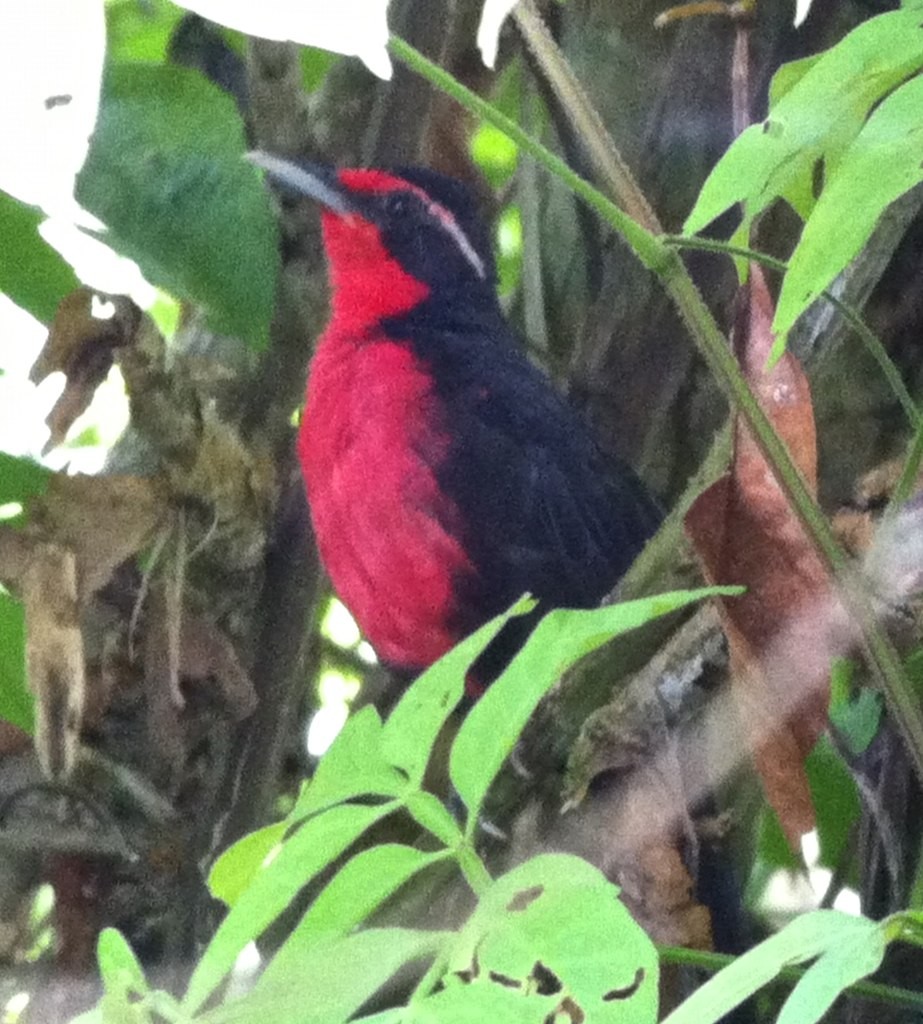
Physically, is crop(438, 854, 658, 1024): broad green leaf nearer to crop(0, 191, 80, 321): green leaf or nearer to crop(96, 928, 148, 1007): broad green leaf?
crop(96, 928, 148, 1007): broad green leaf

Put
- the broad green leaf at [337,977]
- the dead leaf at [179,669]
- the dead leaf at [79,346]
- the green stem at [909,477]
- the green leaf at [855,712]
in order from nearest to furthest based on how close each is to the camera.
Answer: the broad green leaf at [337,977] < the green stem at [909,477] < the green leaf at [855,712] < the dead leaf at [79,346] < the dead leaf at [179,669]

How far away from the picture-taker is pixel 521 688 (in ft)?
1.95

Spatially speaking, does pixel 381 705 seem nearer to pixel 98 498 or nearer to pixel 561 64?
pixel 98 498

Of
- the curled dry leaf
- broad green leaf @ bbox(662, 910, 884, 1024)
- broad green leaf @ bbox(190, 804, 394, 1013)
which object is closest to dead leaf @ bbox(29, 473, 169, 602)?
the curled dry leaf

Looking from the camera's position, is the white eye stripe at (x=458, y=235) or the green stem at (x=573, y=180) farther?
the white eye stripe at (x=458, y=235)

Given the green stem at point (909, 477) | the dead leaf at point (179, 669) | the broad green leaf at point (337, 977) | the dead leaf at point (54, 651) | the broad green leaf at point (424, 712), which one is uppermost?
the green stem at point (909, 477)

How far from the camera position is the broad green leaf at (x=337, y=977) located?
56cm

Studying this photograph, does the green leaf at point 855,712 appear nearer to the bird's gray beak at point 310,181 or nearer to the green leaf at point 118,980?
the green leaf at point 118,980

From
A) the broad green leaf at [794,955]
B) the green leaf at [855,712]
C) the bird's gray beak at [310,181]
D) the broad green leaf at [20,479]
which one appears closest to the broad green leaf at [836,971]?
the broad green leaf at [794,955]

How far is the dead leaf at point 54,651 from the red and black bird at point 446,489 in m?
0.35

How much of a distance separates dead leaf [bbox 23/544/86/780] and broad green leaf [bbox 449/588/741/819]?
0.56 m

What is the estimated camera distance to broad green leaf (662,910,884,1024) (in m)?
0.48

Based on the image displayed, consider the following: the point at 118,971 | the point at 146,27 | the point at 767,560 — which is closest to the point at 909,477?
the point at 767,560

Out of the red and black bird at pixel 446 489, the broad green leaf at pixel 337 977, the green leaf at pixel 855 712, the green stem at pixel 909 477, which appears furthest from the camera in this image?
the red and black bird at pixel 446 489
